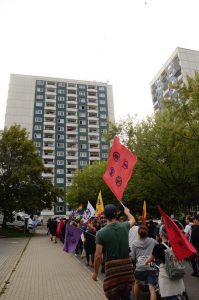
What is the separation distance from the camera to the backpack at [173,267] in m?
4.72

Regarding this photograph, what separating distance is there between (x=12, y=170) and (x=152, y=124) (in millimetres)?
17008

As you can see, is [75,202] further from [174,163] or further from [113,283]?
[113,283]

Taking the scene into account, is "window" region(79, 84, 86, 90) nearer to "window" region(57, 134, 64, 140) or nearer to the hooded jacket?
"window" region(57, 134, 64, 140)

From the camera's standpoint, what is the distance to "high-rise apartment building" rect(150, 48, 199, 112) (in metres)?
65.7

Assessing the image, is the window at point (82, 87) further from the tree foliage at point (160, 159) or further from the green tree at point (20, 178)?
the tree foliage at point (160, 159)

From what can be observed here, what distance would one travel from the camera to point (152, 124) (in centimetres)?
2669

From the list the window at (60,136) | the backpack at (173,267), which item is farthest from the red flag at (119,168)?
the window at (60,136)

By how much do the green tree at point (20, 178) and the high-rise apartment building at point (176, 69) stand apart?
37.0 metres

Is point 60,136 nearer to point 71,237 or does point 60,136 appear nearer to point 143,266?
point 71,237

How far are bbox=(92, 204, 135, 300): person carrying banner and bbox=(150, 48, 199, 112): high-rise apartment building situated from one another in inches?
2401

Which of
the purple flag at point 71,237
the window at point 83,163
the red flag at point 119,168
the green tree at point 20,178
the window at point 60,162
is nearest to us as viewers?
the red flag at point 119,168

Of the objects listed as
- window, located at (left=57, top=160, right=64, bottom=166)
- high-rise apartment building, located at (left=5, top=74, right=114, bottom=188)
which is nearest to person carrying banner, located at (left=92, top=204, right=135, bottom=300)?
high-rise apartment building, located at (left=5, top=74, right=114, bottom=188)

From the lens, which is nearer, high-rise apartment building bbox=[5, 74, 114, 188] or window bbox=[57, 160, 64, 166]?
window bbox=[57, 160, 64, 166]

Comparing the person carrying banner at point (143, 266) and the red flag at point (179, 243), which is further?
the person carrying banner at point (143, 266)
